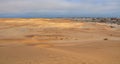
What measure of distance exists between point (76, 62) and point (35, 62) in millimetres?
1591

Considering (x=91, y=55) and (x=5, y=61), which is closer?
(x=5, y=61)

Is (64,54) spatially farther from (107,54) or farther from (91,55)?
(107,54)

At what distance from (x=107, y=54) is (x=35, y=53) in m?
3.38

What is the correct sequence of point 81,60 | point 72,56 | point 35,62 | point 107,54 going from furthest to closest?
point 107,54, point 72,56, point 81,60, point 35,62

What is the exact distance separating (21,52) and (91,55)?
3153 mm

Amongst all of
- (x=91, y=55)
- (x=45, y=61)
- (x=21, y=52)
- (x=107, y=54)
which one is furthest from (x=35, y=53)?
(x=107, y=54)

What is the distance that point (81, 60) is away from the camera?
34.9ft

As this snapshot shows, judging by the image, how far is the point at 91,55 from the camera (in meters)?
11.9

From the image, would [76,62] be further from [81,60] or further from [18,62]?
[18,62]

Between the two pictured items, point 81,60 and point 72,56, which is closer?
point 81,60

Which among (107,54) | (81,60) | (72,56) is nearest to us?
(81,60)

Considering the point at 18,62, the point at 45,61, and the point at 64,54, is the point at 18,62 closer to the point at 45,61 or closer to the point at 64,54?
the point at 45,61

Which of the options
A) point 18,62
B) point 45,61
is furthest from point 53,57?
point 18,62

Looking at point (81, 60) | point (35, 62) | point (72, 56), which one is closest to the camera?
point (35, 62)
